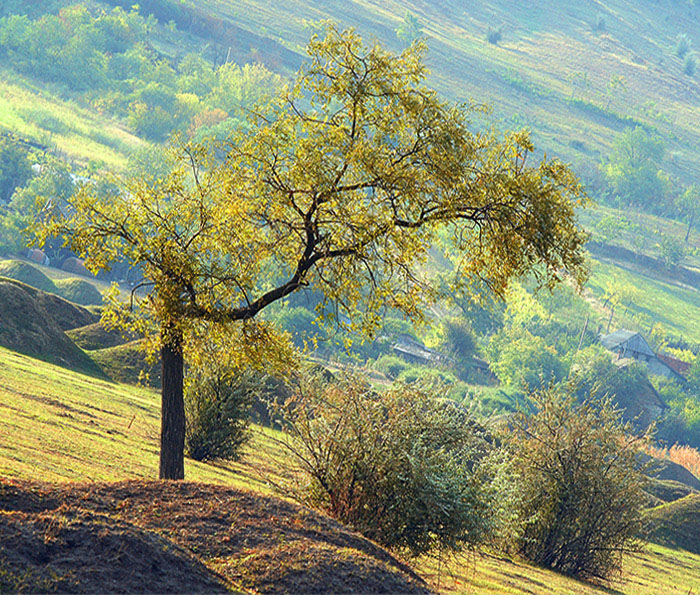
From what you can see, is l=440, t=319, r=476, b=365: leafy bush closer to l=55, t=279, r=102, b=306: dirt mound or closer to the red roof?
the red roof

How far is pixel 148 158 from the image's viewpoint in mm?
140375

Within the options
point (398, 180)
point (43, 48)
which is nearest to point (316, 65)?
point (398, 180)

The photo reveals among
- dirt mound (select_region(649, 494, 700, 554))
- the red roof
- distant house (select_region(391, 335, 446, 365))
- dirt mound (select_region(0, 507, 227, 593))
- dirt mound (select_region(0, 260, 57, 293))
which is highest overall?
dirt mound (select_region(0, 507, 227, 593))

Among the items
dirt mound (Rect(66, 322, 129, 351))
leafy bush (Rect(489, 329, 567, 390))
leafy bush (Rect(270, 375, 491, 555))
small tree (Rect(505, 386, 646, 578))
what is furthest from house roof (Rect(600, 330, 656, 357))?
leafy bush (Rect(270, 375, 491, 555))

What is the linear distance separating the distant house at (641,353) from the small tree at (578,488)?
111320mm

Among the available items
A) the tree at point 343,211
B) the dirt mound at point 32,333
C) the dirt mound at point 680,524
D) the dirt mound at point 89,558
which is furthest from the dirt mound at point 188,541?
the dirt mound at point 680,524

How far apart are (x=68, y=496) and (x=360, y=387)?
7.69 meters

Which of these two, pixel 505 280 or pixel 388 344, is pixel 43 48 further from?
pixel 505 280

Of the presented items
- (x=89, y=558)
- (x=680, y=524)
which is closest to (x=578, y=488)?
(x=89, y=558)

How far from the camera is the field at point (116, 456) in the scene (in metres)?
17.5

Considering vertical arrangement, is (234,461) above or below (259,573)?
below

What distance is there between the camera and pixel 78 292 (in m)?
76.1

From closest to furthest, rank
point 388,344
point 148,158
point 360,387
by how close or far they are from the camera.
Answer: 1. point 360,387
2. point 388,344
3. point 148,158

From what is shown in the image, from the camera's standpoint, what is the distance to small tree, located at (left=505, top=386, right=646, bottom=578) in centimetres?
2573
